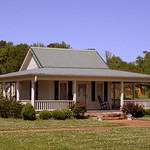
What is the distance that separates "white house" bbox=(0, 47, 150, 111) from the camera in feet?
83.7

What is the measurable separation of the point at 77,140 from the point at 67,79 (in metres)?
11.5

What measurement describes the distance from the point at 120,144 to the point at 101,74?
523 inches

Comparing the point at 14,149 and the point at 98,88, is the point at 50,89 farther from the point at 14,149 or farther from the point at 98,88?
the point at 14,149

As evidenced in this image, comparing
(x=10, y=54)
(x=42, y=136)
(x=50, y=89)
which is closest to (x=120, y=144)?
(x=42, y=136)

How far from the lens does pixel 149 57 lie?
74.2 m

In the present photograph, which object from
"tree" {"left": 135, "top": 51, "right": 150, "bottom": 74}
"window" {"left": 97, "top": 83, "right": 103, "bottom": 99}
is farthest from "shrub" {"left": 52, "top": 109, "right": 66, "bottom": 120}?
"tree" {"left": 135, "top": 51, "right": 150, "bottom": 74}

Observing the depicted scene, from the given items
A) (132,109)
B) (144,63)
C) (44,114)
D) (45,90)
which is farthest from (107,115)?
(144,63)

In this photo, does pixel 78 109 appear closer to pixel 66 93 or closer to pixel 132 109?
pixel 66 93

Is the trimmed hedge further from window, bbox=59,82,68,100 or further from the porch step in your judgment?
window, bbox=59,82,68,100

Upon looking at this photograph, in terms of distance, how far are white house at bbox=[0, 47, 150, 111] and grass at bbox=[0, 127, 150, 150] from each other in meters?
8.82

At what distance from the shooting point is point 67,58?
99.5 ft

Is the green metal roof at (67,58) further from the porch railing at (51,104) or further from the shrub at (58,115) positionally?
the shrub at (58,115)

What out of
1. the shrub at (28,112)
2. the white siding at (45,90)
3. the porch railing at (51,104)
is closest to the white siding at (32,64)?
the white siding at (45,90)

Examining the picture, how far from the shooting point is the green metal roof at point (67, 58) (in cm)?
2897
